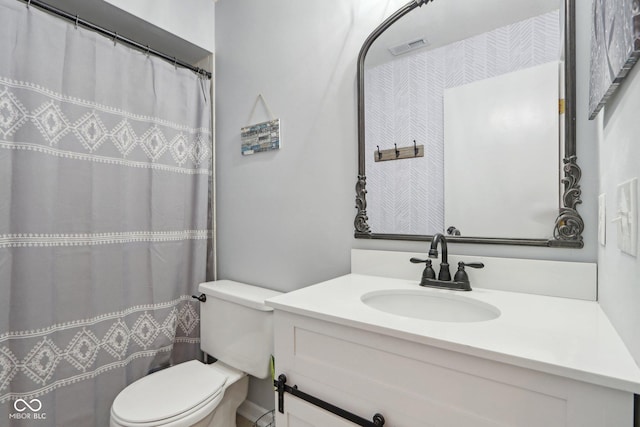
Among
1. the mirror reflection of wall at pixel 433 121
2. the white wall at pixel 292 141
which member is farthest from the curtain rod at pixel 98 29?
the mirror reflection of wall at pixel 433 121

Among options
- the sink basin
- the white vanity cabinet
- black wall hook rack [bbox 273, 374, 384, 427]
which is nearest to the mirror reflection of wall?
the sink basin

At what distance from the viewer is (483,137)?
42.4 inches

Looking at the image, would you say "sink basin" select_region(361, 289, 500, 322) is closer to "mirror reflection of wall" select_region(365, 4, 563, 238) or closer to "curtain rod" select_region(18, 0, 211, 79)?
"mirror reflection of wall" select_region(365, 4, 563, 238)

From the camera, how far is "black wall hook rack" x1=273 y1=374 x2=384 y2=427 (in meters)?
0.75

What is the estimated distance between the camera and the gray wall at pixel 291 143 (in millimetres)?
1393

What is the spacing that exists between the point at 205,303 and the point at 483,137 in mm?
1516

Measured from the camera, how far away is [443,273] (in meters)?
1.07

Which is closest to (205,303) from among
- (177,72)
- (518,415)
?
(177,72)

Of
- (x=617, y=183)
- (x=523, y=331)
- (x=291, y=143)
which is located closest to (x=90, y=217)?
(x=291, y=143)

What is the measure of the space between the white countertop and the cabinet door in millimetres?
273

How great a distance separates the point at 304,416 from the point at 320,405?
94 millimetres

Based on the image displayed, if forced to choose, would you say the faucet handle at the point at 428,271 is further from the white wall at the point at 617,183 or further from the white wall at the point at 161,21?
the white wall at the point at 161,21
